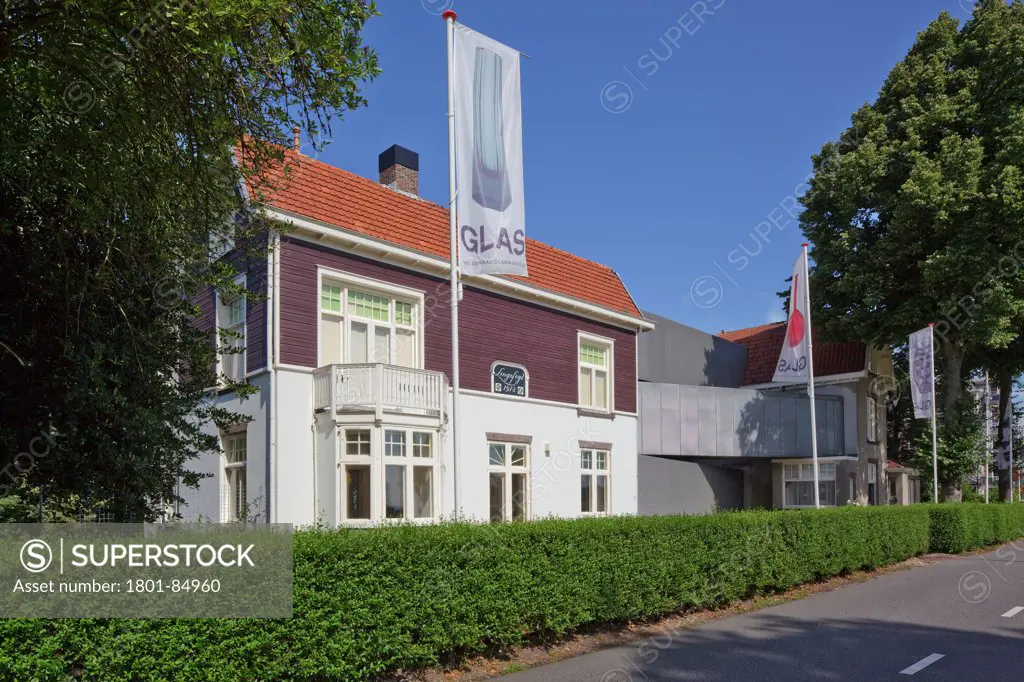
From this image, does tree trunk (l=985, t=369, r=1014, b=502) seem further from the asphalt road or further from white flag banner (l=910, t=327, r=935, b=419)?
the asphalt road

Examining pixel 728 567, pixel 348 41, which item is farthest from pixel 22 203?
pixel 728 567

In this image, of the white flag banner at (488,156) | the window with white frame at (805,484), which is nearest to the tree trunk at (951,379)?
the window with white frame at (805,484)

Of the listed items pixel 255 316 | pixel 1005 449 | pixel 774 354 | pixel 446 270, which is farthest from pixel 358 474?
pixel 1005 449

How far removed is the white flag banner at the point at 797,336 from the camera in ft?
77.9

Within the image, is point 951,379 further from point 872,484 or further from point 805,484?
point 805,484

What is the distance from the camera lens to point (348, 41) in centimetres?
951

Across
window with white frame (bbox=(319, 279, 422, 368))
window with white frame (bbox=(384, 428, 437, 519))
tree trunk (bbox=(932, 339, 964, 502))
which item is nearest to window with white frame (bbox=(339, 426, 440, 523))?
window with white frame (bbox=(384, 428, 437, 519))

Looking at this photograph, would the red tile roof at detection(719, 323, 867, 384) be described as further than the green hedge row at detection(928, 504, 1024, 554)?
Yes

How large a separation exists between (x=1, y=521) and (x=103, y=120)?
469 cm

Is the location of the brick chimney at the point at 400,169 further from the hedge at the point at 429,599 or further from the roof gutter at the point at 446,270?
the hedge at the point at 429,599

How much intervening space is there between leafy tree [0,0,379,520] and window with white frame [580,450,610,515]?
1243cm

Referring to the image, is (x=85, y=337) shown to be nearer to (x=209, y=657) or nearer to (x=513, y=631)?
(x=209, y=657)

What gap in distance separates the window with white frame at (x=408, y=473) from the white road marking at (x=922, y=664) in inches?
404

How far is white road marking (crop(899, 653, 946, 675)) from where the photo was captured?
8.99 metres
